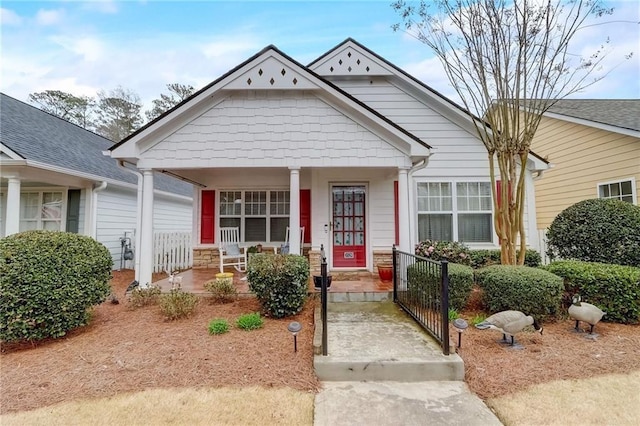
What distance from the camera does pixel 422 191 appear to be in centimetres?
804

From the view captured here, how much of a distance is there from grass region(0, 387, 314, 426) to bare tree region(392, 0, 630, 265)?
17.1ft

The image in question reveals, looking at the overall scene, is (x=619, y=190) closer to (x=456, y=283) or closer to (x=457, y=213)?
(x=457, y=213)

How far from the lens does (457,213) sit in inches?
312

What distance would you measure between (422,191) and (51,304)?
7.59 meters

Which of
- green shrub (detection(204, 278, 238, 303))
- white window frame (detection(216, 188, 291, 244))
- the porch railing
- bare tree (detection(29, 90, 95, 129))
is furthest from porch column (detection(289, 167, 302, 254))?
bare tree (detection(29, 90, 95, 129))

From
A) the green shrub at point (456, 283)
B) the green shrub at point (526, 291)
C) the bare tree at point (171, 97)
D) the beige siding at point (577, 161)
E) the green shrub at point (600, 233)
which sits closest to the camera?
the green shrub at point (526, 291)

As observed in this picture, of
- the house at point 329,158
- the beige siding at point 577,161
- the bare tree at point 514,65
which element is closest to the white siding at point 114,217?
the house at point 329,158

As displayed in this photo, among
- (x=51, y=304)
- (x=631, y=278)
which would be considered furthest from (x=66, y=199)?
(x=631, y=278)

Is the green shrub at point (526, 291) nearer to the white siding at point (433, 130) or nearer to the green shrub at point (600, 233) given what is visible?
the green shrub at point (600, 233)

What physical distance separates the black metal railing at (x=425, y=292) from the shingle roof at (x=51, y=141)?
30.2 feet

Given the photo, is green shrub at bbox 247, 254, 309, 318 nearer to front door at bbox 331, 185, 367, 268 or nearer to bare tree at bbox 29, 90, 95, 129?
front door at bbox 331, 185, 367, 268

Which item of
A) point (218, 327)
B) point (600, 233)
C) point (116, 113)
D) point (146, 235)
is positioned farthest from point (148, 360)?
point (116, 113)

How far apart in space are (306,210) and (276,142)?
286 centimetres

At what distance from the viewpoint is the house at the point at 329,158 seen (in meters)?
6.28
